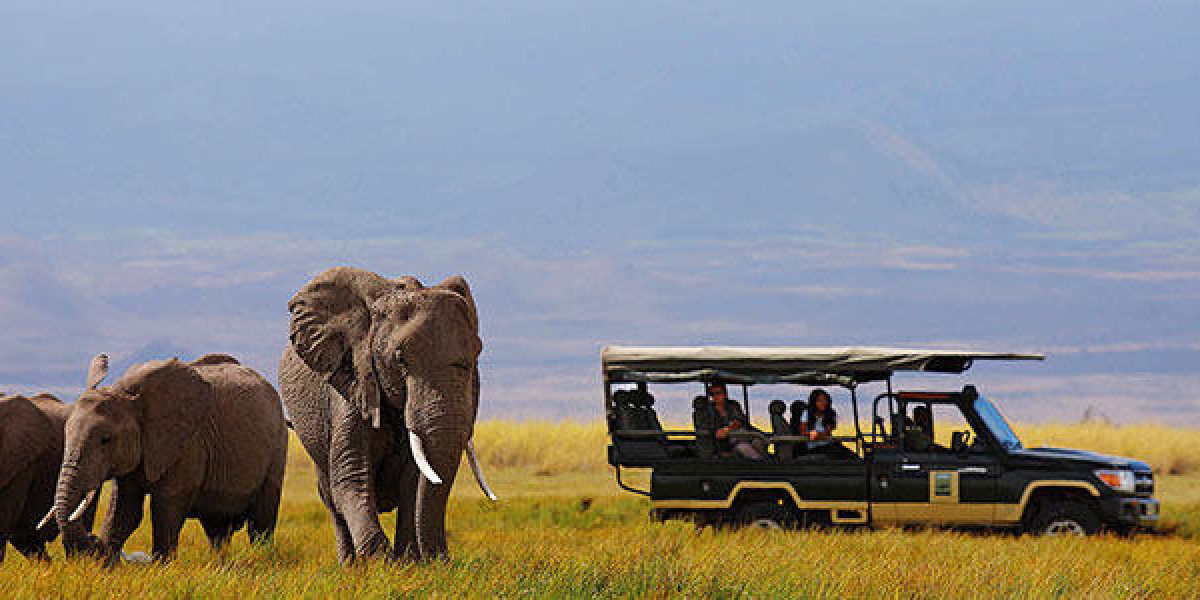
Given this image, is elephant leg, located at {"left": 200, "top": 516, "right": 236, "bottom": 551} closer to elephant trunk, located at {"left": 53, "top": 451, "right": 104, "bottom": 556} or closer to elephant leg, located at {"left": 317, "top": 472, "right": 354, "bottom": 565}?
elephant trunk, located at {"left": 53, "top": 451, "right": 104, "bottom": 556}

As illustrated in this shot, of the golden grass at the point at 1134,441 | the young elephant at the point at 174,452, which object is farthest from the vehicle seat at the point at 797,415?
the golden grass at the point at 1134,441

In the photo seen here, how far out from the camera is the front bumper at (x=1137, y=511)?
61.8ft

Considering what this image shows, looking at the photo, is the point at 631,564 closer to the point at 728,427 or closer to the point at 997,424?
the point at 728,427

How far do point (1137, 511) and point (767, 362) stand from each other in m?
4.67

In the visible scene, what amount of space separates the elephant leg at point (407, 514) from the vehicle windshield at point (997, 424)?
8709mm

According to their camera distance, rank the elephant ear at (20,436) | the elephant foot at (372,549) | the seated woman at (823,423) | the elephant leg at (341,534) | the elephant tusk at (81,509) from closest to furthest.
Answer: the elephant foot at (372,549), the elephant leg at (341,534), the elephant tusk at (81,509), the elephant ear at (20,436), the seated woman at (823,423)

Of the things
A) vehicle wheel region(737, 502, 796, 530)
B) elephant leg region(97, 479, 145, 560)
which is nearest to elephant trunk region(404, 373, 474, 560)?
elephant leg region(97, 479, 145, 560)

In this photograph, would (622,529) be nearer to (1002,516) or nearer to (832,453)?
(832,453)

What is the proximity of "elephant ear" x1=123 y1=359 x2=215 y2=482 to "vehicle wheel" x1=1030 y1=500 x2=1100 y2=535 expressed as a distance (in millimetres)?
9731

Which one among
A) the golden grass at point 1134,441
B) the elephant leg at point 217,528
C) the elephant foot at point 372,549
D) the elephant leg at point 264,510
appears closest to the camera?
the elephant foot at point 372,549

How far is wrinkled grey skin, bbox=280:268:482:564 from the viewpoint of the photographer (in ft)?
38.6

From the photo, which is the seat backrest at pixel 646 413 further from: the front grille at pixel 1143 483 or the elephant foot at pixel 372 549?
the elephant foot at pixel 372 549

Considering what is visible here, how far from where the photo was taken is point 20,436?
15578 millimetres

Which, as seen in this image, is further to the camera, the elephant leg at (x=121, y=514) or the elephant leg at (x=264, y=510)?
the elephant leg at (x=264, y=510)
